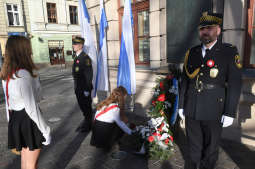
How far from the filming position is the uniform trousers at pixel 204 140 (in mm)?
2381

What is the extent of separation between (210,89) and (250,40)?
70.6 inches

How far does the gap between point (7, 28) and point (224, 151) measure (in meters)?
24.1

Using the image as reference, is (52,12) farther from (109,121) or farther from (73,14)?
(109,121)

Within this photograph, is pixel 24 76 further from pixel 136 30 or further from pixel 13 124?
pixel 136 30

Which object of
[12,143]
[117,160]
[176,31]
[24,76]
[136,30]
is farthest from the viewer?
[136,30]

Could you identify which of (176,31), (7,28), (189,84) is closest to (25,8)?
(7,28)

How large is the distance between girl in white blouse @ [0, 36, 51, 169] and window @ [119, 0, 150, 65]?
3.68 metres

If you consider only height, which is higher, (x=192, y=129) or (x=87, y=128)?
(x=192, y=129)

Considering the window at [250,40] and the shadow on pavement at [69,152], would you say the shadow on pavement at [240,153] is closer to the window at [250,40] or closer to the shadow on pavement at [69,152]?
the window at [250,40]

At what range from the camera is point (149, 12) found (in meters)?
4.79

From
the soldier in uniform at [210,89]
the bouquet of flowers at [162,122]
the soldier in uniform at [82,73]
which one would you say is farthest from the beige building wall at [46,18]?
the soldier in uniform at [210,89]

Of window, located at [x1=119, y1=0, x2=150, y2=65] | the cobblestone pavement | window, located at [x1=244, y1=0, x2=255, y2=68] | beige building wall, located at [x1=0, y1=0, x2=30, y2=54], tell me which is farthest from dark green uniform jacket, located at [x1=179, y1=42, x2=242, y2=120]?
beige building wall, located at [x1=0, y1=0, x2=30, y2=54]

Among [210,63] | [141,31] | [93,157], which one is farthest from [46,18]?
[210,63]

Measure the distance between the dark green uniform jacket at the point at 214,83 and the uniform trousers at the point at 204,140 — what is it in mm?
109
